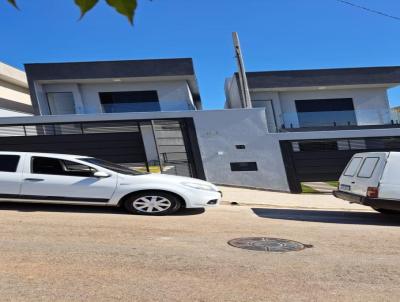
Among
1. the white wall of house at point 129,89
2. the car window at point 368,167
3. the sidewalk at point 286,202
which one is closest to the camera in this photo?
the car window at point 368,167

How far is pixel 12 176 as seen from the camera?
785 cm

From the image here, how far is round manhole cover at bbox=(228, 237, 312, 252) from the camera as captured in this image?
18.3 feet

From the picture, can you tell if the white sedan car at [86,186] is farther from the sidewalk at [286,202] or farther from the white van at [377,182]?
the white van at [377,182]

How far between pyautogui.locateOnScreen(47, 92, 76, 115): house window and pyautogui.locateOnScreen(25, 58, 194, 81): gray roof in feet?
4.18

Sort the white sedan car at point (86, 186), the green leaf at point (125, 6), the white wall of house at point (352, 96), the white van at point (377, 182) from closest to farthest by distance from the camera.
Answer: the green leaf at point (125, 6), the white sedan car at point (86, 186), the white van at point (377, 182), the white wall of house at point (352, 96)

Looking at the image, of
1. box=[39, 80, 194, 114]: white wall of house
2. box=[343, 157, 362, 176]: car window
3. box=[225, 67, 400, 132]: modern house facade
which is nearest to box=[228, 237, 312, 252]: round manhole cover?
box=[343, 157, 362, 176]: car window

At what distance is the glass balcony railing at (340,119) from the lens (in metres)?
23.5

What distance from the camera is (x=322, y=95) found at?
90.2 feet

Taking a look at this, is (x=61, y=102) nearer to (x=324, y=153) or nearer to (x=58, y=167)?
(x=324, y=153)

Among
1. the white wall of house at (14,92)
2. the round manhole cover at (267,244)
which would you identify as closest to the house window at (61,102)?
the white wall of house at (14,92)

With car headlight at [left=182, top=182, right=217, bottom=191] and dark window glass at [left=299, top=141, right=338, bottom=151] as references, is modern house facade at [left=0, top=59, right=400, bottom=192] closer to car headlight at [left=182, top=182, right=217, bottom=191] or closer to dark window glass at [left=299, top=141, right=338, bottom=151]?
dark window glass at [left=299, top=141, right=338, bottom=151]

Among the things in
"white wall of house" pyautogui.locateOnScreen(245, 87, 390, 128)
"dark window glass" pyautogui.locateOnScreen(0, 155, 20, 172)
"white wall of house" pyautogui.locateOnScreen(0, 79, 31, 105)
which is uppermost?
"white wall of house" pyautogui.locateOnScreen(0, 79, 31, 105)

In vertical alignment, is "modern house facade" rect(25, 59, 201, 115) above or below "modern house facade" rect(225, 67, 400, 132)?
above

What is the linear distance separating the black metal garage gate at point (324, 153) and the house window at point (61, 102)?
14.1 metres
